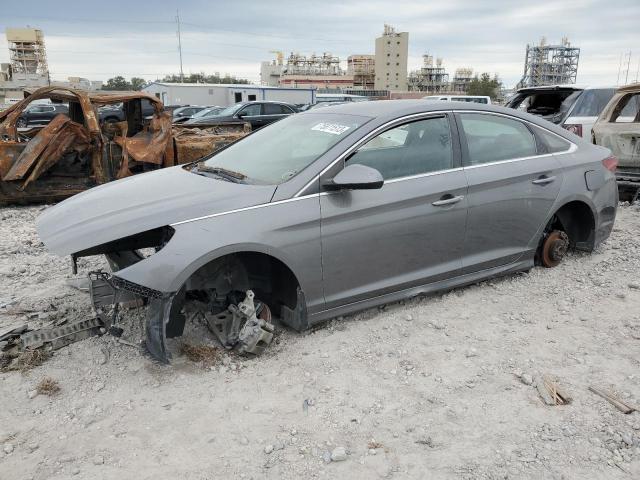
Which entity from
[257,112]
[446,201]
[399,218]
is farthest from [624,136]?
[257,112]

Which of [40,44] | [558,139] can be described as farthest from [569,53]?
[558,139]

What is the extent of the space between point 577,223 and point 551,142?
0.93 m

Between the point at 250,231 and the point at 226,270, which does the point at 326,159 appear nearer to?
the point at 250,231

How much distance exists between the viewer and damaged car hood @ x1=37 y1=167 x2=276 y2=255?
10.1ft

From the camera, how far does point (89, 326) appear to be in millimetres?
3318

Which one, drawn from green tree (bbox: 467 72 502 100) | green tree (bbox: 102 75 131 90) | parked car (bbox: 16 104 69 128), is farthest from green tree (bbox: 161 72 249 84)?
parked car (bbox: 16 104 69 128)

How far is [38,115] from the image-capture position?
2531 cm

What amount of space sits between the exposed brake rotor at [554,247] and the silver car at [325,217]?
258 mm

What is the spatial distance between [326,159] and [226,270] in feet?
3.19

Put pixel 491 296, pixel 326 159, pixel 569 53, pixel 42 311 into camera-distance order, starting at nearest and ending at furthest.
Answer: pixel 326 159 < pixel 42 311 < pixel 491 296 < pixel 569 53

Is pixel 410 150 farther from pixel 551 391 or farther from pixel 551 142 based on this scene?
pixel 551 391

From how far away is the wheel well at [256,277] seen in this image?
10.8 feet

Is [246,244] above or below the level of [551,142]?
below

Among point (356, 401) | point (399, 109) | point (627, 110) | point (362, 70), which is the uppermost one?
point (362, 70)
